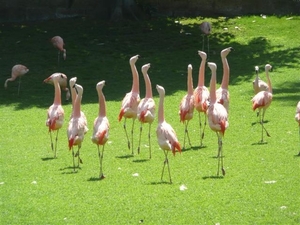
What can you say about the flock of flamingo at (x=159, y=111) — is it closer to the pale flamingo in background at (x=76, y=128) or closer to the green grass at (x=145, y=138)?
the pale flamingo in background at (x=76, y=128)


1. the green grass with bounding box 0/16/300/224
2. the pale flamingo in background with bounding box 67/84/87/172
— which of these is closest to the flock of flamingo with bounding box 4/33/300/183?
the pale flamingo in background with bounding box 67/84/87/172

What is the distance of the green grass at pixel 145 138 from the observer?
326 inches

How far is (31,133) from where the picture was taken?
41.4ft

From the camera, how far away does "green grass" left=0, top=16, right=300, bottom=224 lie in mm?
8281

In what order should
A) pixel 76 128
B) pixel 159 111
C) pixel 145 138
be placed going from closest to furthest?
pixel 159 111, pixel 76 128, pixel 145 138

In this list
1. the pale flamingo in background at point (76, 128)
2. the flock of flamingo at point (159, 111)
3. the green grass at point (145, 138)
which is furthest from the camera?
the pale flamingo in background at point (76, 128)

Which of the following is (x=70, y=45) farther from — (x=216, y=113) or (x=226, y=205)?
(x=226, y=205)

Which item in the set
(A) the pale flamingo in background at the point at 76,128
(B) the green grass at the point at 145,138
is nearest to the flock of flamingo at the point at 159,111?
(A) the pale flamingo in background at the point at 76,128

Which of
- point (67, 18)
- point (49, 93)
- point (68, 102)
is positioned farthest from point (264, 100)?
point (67, 18)

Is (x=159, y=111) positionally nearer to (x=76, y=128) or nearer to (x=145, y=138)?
(x=76, y=128)

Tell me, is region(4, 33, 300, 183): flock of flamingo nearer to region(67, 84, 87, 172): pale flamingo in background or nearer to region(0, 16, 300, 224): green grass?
region(67, 84, 87, 172): pale flamingo in background

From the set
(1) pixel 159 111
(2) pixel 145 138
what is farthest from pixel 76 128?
(2) pixel 145 138

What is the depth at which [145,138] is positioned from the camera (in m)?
12.1

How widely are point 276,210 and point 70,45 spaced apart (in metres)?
12.5
